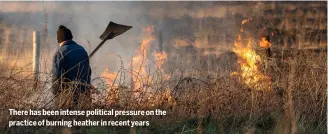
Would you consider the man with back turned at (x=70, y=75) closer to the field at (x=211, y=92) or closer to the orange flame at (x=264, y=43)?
the field at (x=211, y=92)

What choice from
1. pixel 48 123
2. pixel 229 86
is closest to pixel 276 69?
pixel 229 86

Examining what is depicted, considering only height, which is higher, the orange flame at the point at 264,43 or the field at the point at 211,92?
the orange flame at the point at 264,43

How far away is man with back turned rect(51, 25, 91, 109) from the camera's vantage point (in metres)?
6.75

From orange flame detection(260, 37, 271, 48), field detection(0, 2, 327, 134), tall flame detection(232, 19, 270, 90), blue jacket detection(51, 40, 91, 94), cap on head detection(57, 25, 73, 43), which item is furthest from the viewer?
orange flame detection(260, 37, 271, 48)

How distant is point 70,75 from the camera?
7559mm

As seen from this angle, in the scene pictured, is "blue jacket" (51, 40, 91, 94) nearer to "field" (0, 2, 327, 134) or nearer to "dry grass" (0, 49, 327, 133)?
"field" (0, 2, 327, 134)

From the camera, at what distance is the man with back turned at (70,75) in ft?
22.1

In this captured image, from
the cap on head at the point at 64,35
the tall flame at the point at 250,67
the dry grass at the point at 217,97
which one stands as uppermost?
the cap on head at the point at 64,35

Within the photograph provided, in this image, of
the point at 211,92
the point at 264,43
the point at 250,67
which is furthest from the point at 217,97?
the point at 264,43

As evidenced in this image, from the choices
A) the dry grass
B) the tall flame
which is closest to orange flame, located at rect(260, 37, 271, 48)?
the tall flame

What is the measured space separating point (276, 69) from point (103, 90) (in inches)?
100

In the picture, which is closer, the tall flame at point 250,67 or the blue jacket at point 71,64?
the blue jacket at point 71,64

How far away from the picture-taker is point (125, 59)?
12867mm

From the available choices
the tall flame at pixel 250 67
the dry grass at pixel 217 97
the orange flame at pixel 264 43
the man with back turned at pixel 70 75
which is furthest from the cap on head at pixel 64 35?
the orange flame at pixel 264 43
